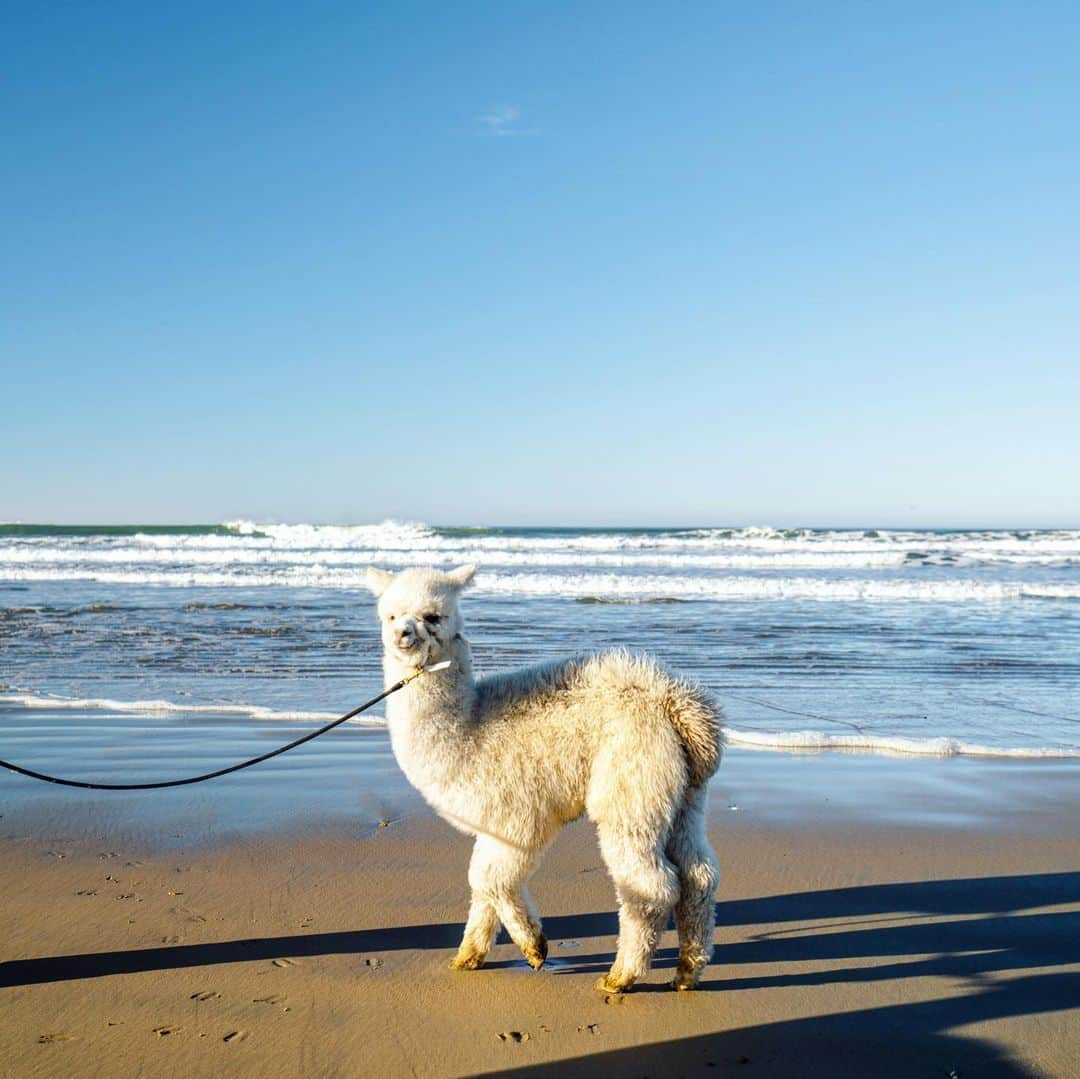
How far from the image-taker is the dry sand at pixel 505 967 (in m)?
3.41

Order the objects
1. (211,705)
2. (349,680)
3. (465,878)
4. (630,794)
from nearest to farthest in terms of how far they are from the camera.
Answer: (630,794)
(465,878)
(211,705)
(349,680)

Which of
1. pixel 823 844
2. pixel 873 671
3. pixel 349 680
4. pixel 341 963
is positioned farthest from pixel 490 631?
pixel 341 963

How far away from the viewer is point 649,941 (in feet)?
12.5

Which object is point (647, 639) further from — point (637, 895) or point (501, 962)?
point (637, 895)

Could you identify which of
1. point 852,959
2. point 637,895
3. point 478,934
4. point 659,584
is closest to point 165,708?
point 478,934

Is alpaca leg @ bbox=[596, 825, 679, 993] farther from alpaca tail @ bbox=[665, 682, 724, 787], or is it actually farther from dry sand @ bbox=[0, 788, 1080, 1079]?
alpaca tail @ bbox=[665, 682, 724, 787]

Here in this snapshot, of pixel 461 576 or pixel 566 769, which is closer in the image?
pixel 566 769

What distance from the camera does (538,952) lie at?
13.0 ft

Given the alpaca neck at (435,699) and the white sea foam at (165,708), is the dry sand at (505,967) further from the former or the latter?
the white sea foam at (165,708)

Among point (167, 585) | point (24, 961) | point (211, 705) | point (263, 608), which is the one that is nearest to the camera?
point (24, 961)

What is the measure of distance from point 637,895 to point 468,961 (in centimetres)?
85

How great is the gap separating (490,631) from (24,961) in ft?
37.1

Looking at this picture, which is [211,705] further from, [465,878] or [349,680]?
[465,878]

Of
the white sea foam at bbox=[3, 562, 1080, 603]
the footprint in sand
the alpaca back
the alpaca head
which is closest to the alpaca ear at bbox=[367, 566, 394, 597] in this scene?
the alpaca head
